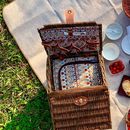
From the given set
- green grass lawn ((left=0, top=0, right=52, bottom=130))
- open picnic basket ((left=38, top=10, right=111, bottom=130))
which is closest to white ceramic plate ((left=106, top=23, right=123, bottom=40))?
open picnic basket ((left=38, top=10, right=111, bottom=130))

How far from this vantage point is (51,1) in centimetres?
345

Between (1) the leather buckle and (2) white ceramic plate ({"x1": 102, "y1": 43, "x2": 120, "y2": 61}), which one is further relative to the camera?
(2) white ceramic plate ({"x1": 102, "y1": 43, "x2": 120, "y2": 61})

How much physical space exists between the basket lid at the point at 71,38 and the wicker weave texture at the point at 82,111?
1.08 feet

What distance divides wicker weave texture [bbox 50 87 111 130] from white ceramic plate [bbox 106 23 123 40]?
2.10 ft

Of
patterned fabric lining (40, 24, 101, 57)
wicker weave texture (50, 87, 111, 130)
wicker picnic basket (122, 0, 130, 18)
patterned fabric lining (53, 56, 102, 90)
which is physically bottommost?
wicker weave texture (50, 87, 111, 130)

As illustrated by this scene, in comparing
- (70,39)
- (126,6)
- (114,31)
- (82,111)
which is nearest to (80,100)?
(82,111)

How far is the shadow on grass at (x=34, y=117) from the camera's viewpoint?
311 cm

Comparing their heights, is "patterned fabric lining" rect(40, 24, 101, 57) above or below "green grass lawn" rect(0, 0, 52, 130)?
above

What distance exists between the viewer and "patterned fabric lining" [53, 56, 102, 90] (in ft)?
9.64

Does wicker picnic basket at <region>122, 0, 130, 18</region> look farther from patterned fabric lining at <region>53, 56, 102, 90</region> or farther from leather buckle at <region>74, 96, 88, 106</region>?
leather buckle at <region>74, 96, 88, 106</region>

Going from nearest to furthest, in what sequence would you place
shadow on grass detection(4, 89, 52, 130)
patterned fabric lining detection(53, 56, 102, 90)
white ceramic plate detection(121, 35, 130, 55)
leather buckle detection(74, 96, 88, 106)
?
leather buckle detection(74, 96, 88, 106), patterned fabric lining detection(53, 56, 102, 90), shadow on grass detection(4, 89, 52, 130), white ceramic plate detection(121, 35, 130, 55)

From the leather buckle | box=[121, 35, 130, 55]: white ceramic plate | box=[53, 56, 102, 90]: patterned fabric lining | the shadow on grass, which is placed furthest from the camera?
box=[121, 35, 130, 55]: white ceramic plate

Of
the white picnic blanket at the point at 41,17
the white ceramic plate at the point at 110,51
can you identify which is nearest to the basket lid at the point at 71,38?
the white ceramic plate at the point at 110,51

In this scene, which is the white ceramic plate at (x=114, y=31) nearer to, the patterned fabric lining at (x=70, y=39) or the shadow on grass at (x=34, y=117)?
the patterned fabric lining at (x=70, y=39)
